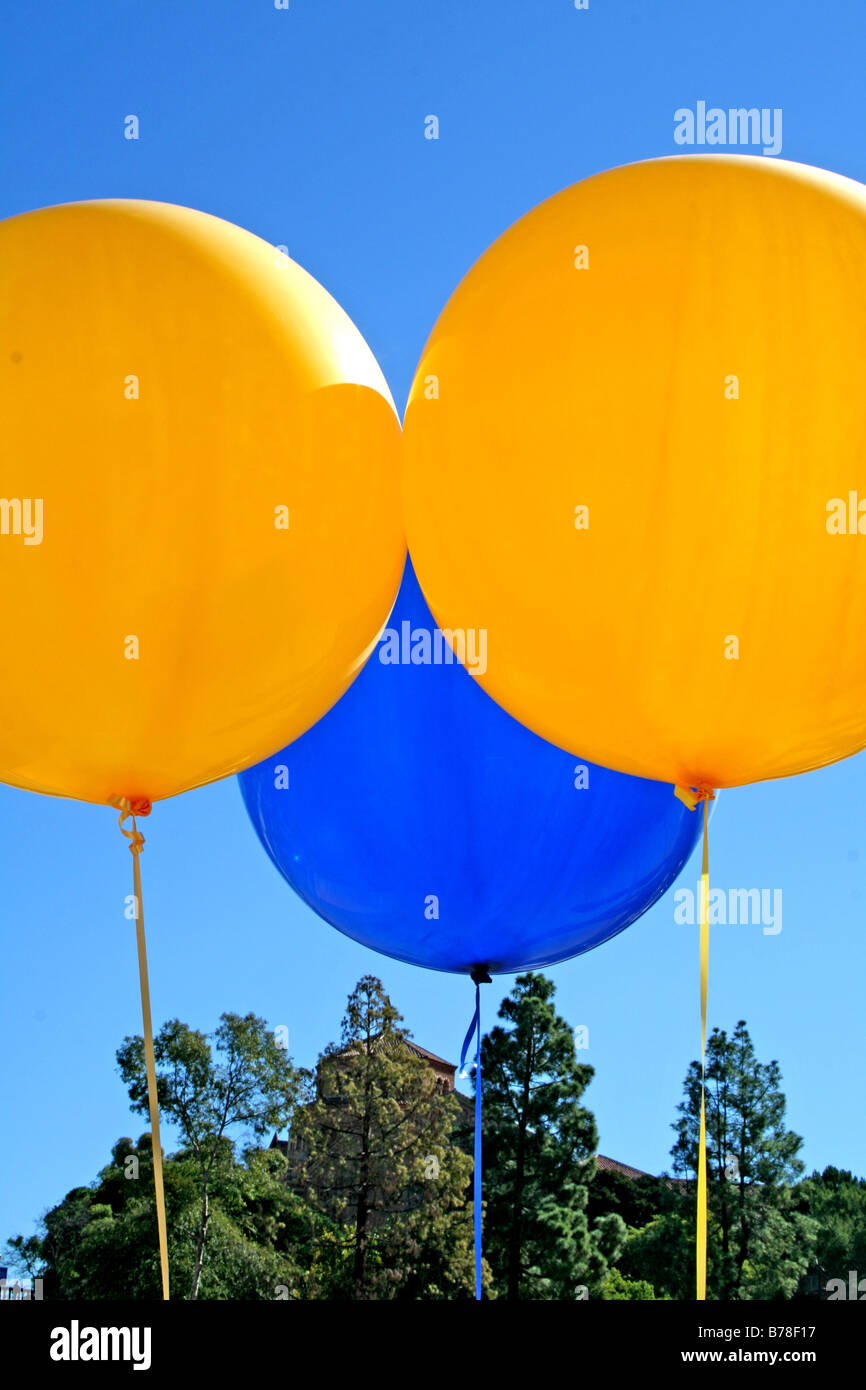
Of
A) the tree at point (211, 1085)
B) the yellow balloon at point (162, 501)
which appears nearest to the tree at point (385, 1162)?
the tree at point (211, 1085)

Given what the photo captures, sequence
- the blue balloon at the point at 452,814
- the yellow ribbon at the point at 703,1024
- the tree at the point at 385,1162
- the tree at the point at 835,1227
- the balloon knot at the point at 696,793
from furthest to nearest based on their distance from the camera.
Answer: the tree at the point at 835,1227, the tree at the point at 385,1162, the blue balloon at the point at 452,814, the balloon knot at the point at 696,793, the yellow ribbon at the point at 703,1024

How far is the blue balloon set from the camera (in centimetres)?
430

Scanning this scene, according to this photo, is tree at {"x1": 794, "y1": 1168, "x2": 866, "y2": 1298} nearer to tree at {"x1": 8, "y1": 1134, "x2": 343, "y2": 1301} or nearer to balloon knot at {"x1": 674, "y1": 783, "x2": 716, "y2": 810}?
tree at {"x1": 8, "y1": 1134, "x2": 343, "y2": 1301}

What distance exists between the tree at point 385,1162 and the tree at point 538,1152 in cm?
122

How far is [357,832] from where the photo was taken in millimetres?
4344

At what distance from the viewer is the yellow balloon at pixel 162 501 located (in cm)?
324

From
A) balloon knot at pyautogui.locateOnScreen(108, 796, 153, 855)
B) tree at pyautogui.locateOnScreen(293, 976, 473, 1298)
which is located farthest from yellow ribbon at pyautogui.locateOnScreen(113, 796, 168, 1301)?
tree at pyautogui.locateOnScreen(293, 976, 473, 1298)

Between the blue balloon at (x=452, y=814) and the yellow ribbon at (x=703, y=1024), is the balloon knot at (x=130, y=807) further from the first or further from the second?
the yellow ribbon at (x=703, y=1024)

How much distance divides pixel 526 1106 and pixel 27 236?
1852cm

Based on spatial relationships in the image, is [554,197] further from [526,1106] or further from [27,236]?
[526,1106]

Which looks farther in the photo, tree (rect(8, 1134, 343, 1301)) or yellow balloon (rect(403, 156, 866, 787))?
tree (rect(8, 1134, 343, 1301))

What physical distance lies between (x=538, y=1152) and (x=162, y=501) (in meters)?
18.8

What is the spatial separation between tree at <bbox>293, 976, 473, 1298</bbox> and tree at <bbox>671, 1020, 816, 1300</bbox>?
15.5 feet
